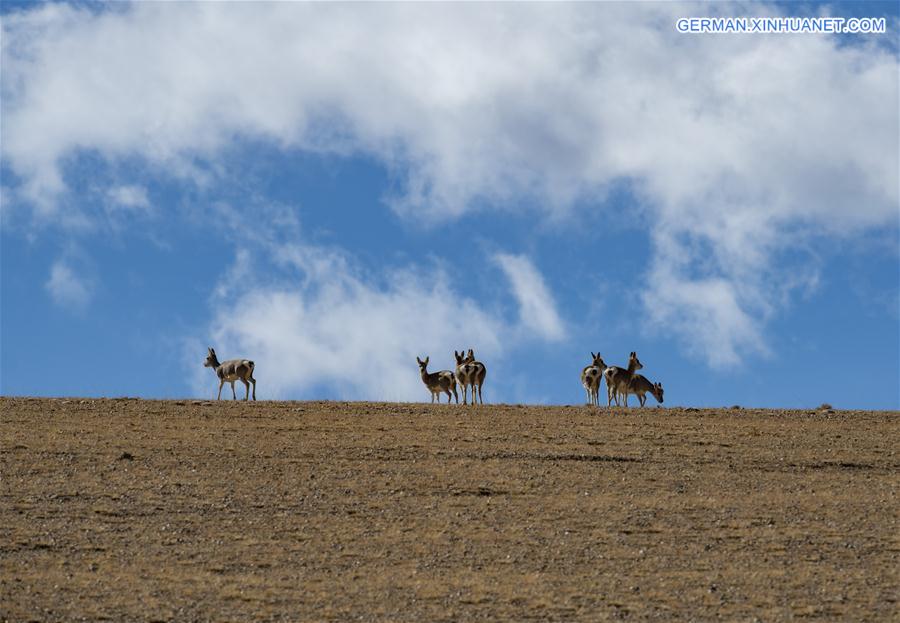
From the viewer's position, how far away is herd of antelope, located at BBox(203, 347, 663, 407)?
3828 cm

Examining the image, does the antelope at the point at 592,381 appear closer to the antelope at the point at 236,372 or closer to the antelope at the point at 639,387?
the antelope at the point at 639,387

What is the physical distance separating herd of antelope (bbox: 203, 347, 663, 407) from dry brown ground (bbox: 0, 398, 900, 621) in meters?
5.64

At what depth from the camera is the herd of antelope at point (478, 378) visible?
126 feet

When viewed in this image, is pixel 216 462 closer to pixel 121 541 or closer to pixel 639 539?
pixel 121 541

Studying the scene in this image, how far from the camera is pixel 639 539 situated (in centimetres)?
2170

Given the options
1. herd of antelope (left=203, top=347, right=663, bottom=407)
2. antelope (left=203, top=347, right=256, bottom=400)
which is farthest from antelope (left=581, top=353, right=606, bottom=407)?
antelope (left=203, top=347, right=256, bottom=400)

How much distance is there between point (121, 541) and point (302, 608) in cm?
423

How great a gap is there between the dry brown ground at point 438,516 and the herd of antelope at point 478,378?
564cm

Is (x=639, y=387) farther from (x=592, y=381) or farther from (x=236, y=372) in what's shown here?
(x=236, y=372)

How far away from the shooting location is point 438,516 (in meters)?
22.8

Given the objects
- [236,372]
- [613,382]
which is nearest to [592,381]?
[613,382]

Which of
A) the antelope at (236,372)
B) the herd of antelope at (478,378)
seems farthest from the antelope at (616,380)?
the antelope at (236,372)

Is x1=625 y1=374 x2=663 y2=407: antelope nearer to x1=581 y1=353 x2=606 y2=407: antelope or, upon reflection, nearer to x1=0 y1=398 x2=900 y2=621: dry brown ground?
x1=581 y1=353 x2=606 y2=407: antelope

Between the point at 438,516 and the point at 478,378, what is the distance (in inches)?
609
